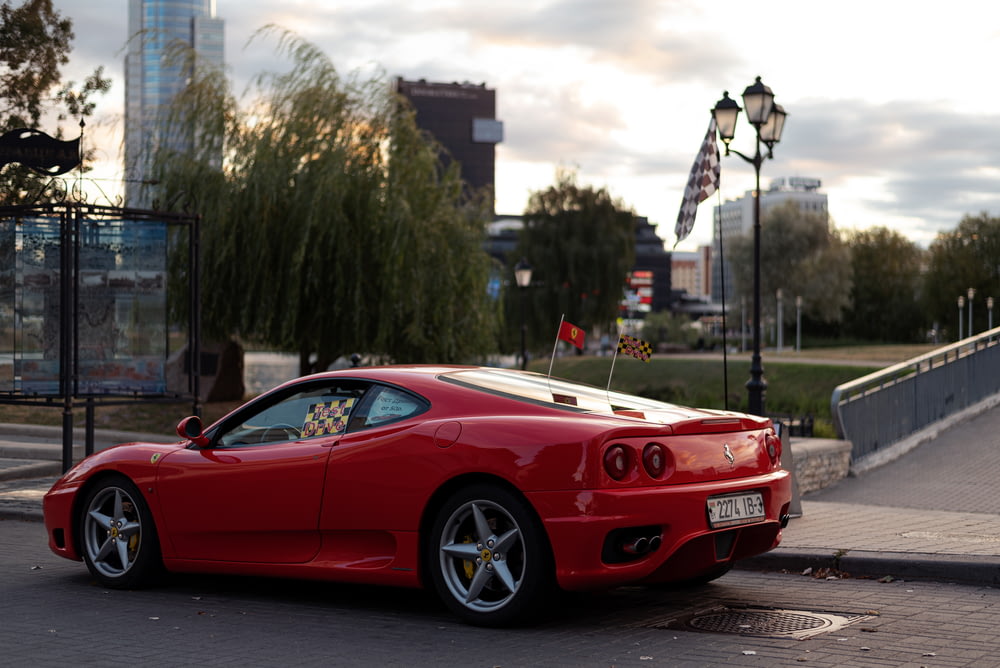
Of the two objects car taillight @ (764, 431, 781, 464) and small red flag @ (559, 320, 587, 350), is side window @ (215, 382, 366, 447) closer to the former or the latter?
small red flag @ (559, 320, 587, 350)

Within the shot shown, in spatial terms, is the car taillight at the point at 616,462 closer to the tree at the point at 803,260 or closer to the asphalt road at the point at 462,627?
the asphalt road at the point at 462,627

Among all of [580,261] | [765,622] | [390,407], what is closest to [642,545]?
[765,622]

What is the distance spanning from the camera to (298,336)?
24609 mm

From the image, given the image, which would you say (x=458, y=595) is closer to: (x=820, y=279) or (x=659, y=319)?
(x=820, y=279)

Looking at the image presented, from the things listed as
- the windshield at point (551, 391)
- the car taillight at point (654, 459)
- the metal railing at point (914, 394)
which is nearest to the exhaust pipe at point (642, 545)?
the car taillight at point (654, 459)

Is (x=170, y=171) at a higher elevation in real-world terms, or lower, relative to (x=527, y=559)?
higher

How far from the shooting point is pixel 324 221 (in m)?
24.1

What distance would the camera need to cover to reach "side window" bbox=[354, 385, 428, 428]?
654 cm

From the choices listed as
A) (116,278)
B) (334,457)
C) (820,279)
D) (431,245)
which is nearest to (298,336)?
(431,245)

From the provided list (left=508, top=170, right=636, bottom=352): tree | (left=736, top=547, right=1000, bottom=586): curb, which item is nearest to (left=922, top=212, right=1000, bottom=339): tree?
(left=508, top=170, right=636, bottom=352): tree

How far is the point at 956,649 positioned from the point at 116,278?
10.4m

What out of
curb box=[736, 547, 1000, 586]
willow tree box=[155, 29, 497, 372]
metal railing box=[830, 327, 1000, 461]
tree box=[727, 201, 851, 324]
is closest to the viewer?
curb box=[736, 547, 1000, 586]

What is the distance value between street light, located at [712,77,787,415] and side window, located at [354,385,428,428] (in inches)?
380

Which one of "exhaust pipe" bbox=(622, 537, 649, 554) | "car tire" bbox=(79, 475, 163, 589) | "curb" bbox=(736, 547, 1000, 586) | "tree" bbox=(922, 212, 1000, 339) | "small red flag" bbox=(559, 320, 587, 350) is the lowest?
"curb" bbox=(736, 547, 1000, 586)
